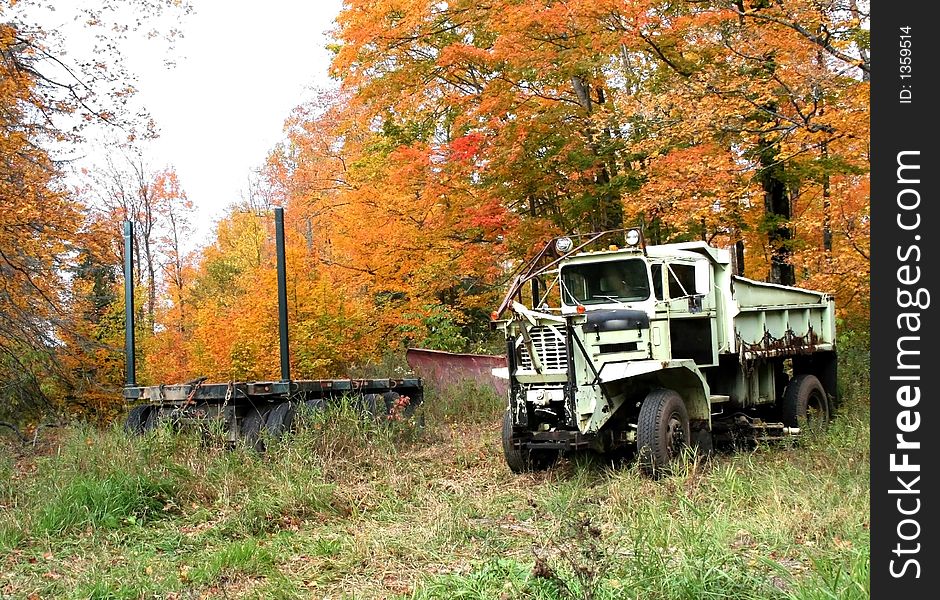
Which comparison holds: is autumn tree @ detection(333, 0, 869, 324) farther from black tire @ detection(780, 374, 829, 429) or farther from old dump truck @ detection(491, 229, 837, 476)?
old dump truck @ detection(491, 229, 837, 476)

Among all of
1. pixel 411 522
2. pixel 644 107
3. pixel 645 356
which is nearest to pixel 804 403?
pixel 645 356

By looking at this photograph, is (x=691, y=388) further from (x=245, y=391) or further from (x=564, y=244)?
(x=245, y=391)

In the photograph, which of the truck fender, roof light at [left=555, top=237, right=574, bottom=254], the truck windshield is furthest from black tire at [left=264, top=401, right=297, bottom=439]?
the truck fender

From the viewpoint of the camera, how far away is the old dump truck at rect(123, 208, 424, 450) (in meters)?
10.6

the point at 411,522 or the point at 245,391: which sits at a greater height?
the point at 245,391

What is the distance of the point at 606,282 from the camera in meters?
10.0

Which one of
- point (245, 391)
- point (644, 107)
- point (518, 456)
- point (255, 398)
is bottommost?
point (518, 456)

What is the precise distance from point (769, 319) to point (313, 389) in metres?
6.00

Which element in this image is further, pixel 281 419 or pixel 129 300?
pixel 129 300

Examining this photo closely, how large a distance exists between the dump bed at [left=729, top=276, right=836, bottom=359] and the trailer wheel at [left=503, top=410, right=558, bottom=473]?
272cm

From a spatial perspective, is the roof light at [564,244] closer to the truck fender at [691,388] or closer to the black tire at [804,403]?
the truck fender at [691,388]

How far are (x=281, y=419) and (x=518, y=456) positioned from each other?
3164 millimetres

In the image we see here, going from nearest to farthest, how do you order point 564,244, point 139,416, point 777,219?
point 564,244 → point 139,416 → point 777,219
